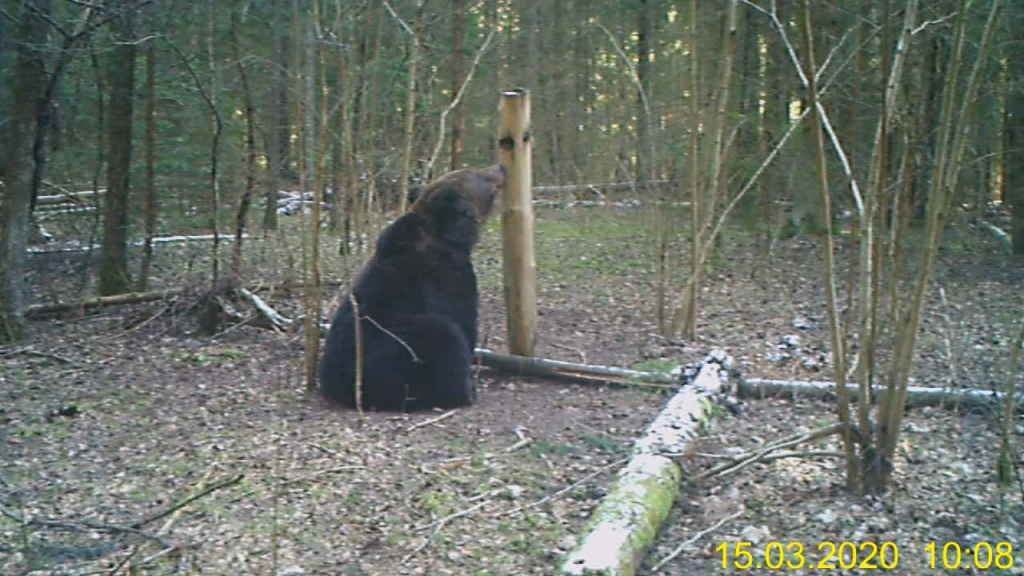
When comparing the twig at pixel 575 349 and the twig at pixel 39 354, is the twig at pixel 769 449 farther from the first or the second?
the twig at pixel 39 354

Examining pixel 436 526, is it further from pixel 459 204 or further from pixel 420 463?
pixel 459 204

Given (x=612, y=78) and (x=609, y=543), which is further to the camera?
(x=612, y=78)

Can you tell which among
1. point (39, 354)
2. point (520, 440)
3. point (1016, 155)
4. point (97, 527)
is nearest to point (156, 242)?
point (39, 354)

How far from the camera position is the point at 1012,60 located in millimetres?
13414

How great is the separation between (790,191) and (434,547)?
11.9 metres

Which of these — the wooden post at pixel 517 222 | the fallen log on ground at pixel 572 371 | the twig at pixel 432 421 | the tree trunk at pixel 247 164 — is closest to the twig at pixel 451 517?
the twig at pixel 432 421

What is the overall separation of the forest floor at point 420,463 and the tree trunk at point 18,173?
0.48 m

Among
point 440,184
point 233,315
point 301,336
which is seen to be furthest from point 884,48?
point 233,315

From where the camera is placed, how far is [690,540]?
5375 mm

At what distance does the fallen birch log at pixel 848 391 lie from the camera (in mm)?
7232

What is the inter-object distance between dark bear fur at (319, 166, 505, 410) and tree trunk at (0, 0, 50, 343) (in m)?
3.97

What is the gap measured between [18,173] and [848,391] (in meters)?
7.78

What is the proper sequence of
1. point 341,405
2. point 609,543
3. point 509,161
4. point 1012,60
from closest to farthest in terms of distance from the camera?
point 609,543
point 341,405
point 509,161
point 1012,60

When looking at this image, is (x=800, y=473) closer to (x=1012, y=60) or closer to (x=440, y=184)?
(x=440, y=184)
